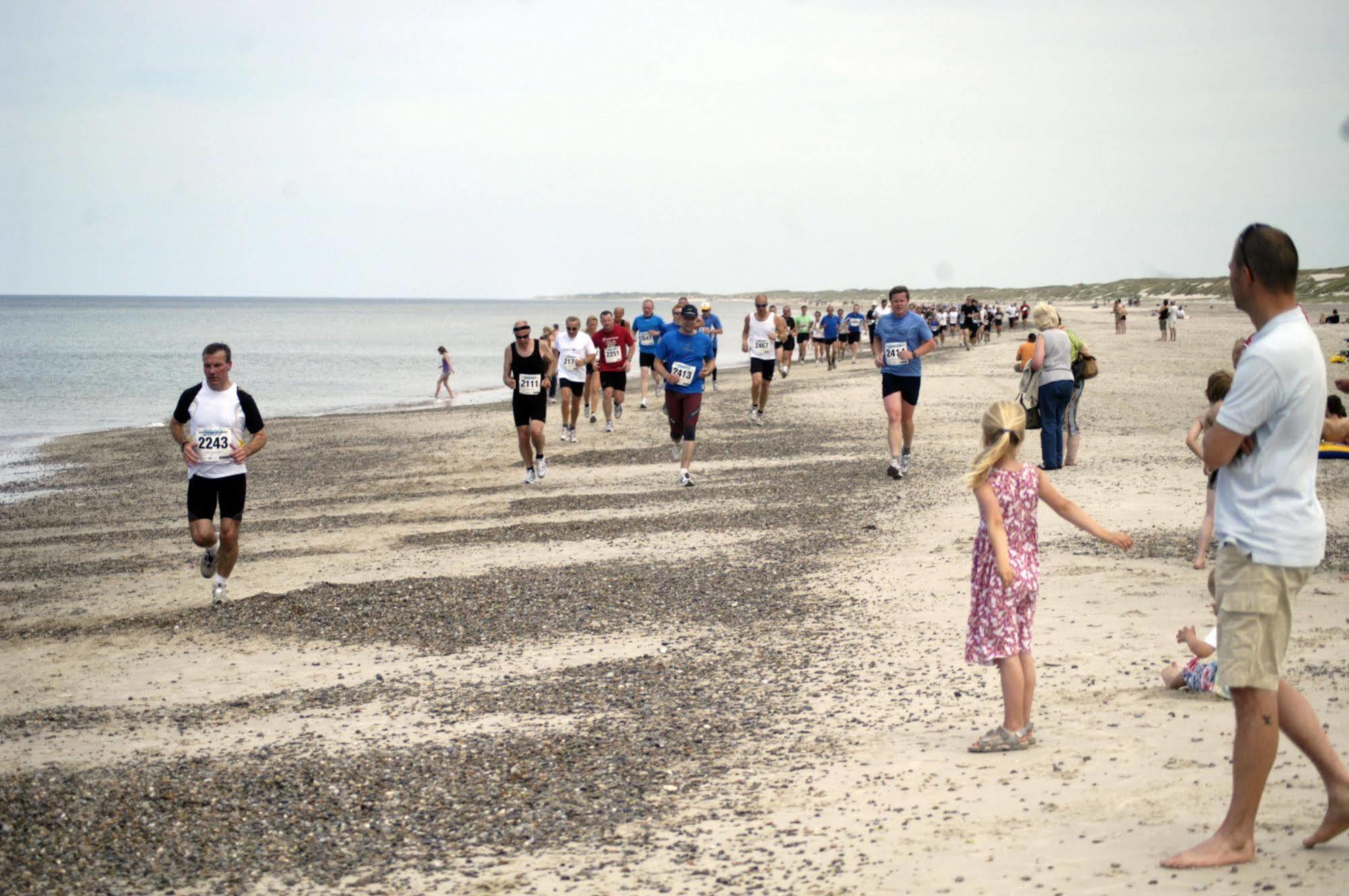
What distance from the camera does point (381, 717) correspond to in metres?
6.47

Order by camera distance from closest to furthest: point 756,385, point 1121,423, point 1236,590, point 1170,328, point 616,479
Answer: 1. point 1236,590
2. point 616,479
3. point 1121,423
4. point 756,385
5. point 1170,328

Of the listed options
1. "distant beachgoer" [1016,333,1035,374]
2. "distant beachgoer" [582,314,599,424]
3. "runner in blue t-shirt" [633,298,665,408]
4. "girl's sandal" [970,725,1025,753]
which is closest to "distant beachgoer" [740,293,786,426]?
"runner in blue t-shirt" [633,298,665,408]

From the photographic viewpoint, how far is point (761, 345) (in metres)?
19.6

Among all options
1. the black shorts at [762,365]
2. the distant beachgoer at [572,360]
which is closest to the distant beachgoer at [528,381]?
the distant beachgoer at [572,360]

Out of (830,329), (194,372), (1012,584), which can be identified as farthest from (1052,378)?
(194,372)

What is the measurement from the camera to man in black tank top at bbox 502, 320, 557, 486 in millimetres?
14172

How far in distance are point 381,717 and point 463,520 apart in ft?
21.7

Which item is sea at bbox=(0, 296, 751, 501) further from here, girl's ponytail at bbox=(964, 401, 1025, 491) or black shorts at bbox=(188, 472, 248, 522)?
girl's ponytail at bbox=(964, 401, 1025, 491)

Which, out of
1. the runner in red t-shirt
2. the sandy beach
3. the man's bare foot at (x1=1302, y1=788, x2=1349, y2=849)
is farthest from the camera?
the runner in red t-shirt

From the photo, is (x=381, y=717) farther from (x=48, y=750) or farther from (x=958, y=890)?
(x=958, y=890)

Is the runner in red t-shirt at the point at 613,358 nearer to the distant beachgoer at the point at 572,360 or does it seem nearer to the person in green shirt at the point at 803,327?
the distant beachgoer at the point at 572,360

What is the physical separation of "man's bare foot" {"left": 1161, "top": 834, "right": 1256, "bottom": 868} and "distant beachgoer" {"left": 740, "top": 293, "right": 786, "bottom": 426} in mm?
15361

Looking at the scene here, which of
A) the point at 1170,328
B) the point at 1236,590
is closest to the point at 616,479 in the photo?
the point at 1236,590

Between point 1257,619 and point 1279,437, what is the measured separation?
22.5 inches
